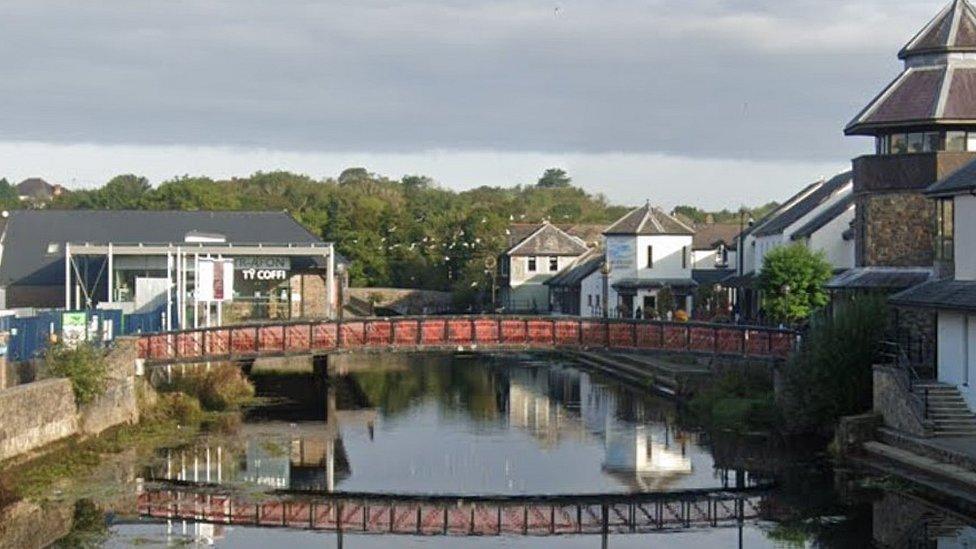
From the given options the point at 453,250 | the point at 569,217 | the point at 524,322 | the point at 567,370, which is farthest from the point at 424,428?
the point at 569,217

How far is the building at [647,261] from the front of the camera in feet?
280

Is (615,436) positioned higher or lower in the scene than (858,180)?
lower

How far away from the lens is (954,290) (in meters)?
37.3

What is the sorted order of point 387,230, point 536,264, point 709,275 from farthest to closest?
point 387,230 < point 536,264 < point 709,275

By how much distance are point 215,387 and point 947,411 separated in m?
24.6

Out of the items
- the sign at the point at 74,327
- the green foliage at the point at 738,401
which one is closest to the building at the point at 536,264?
the green foliage at the point at 738,401

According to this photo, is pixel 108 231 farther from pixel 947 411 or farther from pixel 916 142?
pixel 947 411

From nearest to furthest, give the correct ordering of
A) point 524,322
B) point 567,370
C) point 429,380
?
point 524,322 < point 429,380 < point 567,370

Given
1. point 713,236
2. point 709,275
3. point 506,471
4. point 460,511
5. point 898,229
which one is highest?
point 713,236

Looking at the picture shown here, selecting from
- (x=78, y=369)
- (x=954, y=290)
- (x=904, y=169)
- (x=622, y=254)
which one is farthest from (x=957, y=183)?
(x=622, y=254)

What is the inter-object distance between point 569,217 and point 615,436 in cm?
12824

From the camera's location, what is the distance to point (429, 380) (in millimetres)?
66625

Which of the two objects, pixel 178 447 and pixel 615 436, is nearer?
pixel 178 447

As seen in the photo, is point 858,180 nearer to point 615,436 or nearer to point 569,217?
point 615,436
